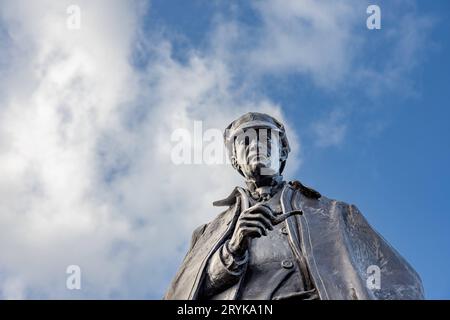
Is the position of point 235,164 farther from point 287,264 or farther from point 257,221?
point 257,221

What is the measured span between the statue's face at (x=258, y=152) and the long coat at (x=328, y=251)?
13.1 inches

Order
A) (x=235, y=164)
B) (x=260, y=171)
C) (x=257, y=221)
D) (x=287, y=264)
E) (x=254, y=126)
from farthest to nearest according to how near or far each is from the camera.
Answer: (x=235, y=164) < (x=254, y=126) < (x=260, y=171) < (x=287, y=264) < (x=257, y=221)

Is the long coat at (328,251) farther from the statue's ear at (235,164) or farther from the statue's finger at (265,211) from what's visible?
the statue's finger at (265,211)

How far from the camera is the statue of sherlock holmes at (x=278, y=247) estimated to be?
39.7 ft

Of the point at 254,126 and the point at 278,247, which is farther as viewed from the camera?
the point at 254,126

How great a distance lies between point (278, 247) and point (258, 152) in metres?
1.65

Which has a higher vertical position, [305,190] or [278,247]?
[305,190]

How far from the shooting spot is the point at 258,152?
45.8 feet

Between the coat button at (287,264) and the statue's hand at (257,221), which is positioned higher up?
the statue's hand at (257,221)

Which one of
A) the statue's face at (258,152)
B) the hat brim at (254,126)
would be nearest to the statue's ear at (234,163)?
the statue's face at (258,152)

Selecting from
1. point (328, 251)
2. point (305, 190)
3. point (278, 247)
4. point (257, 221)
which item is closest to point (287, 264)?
point (278, 247)
